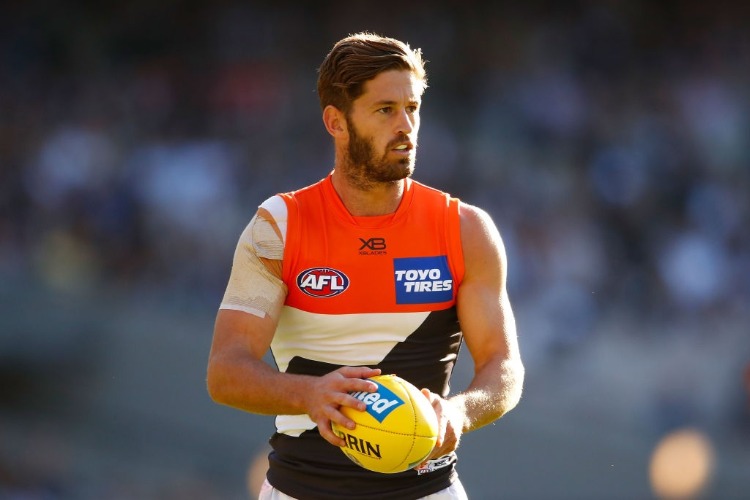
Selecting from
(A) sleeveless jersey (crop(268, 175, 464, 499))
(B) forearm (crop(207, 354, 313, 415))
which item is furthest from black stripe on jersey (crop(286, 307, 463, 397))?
(B) forearm (crop(207, 354, 313, 415))

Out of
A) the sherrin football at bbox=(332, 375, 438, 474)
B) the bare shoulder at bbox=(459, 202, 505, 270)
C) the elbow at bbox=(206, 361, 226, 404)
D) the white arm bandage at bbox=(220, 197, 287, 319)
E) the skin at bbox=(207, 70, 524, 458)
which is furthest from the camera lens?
the bare shoulder at bbox=(459, 202, 505, 270)

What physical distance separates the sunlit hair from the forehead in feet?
0.06

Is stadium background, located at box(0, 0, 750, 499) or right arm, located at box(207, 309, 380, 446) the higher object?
stadium background, located at box(0, 0, 750, 499)

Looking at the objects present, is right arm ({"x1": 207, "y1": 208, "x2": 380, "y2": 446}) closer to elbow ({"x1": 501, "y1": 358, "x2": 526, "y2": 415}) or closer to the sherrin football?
the sherrin football

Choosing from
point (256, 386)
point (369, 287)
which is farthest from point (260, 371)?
point (369, 287)

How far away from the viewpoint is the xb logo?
4445 millimetres

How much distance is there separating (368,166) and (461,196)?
865 cm

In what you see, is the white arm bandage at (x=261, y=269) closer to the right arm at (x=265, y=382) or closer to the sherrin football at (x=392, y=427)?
the right arm at (x=265, y=382)

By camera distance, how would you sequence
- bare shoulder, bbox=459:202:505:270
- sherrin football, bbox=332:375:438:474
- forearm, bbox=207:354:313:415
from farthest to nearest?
1. bare shoulder, bbox=459:202:505:270
2. forearm, bbox=207:354:313:415
3. sherrin football, bbox=332:375:438:474

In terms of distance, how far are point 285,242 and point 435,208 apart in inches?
23.3

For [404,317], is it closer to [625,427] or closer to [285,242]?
[285,242]

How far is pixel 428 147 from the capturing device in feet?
44.3

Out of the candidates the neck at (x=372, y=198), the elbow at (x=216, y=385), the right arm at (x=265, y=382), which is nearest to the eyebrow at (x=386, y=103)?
the neck at (x=372, y=198)

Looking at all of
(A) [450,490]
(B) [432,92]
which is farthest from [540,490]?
(A) [450,490]
